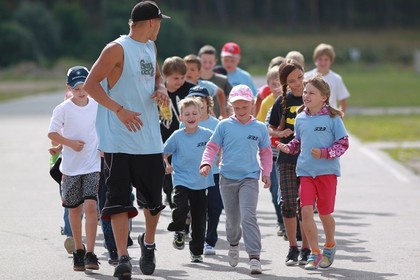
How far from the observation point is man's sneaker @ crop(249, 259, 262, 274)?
8695 millimetres

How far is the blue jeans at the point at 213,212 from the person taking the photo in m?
9.93

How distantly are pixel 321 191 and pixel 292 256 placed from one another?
65cm

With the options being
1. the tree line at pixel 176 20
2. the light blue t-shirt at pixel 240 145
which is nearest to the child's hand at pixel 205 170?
the light blue t-shirt at pixel 240 145

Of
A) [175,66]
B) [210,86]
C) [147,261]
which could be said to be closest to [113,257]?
[147,261]

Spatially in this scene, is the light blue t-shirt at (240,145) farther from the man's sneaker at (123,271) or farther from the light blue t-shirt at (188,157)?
the man's sneaker at (123,271)

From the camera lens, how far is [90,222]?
894cm

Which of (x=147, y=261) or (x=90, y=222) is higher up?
(x=90, y=222)

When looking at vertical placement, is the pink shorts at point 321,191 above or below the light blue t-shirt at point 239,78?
below

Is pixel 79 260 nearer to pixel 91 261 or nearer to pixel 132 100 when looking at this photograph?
pixel 91 261

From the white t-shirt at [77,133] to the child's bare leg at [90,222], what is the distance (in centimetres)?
25

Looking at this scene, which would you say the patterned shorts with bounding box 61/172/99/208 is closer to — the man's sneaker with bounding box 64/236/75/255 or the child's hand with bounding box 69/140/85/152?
the child's hand with bounding box 69/140/85/152

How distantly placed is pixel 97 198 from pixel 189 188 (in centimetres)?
82

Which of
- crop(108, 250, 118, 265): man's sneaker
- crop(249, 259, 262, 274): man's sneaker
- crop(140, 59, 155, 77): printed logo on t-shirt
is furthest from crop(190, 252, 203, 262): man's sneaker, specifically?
crop(140, 59, 155, 77): printed logo on t-shirt

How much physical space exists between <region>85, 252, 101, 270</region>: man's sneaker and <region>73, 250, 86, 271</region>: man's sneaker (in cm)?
9
